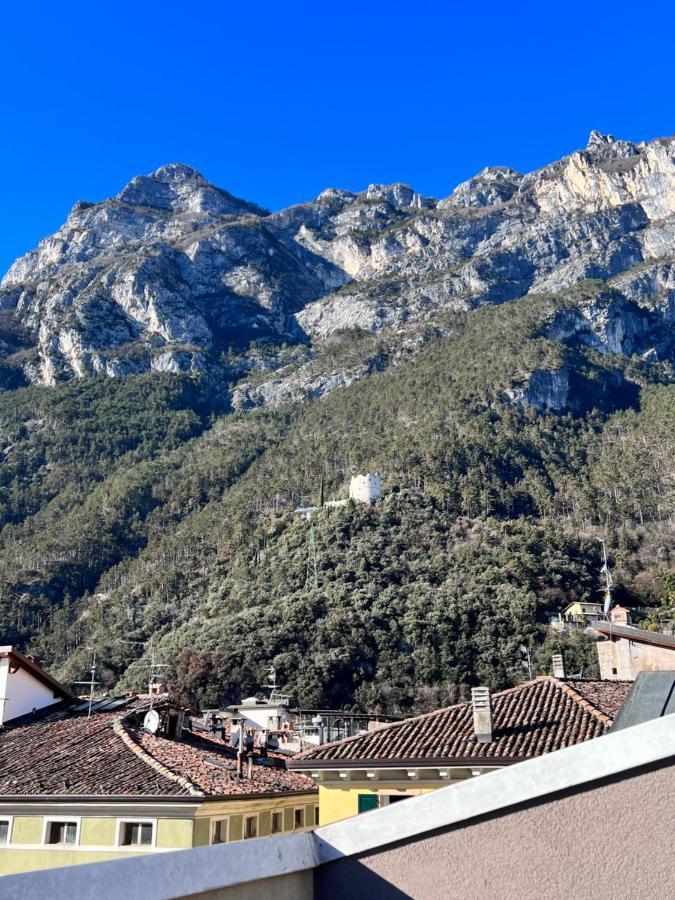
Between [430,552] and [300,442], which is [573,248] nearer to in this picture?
[300,442]

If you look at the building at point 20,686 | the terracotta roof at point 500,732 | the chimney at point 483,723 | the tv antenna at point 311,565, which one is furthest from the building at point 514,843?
the tv antenna at point 311,565

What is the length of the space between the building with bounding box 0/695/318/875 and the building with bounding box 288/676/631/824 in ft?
6.83

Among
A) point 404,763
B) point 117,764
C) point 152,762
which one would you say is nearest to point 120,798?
point 152,762

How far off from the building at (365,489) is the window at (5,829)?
89.8 metres

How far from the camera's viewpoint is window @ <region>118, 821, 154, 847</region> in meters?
14.6

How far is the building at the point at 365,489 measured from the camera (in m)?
106

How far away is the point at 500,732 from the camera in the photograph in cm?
1492

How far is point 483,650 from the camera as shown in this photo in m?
72.6

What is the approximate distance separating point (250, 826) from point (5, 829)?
472cm

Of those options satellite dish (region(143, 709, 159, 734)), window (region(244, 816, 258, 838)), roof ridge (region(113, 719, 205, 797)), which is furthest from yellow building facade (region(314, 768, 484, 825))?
satellite dish (region(143, 709, 159, 734))

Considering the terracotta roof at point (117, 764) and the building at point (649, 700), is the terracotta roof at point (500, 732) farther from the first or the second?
A: the building at point (649, 700)

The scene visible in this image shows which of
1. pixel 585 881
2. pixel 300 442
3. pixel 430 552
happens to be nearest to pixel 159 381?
pixel 300 442

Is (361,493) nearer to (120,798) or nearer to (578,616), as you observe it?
(578,616)

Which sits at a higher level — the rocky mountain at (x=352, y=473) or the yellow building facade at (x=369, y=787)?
the rocky mountain at (x=352, y=473)
